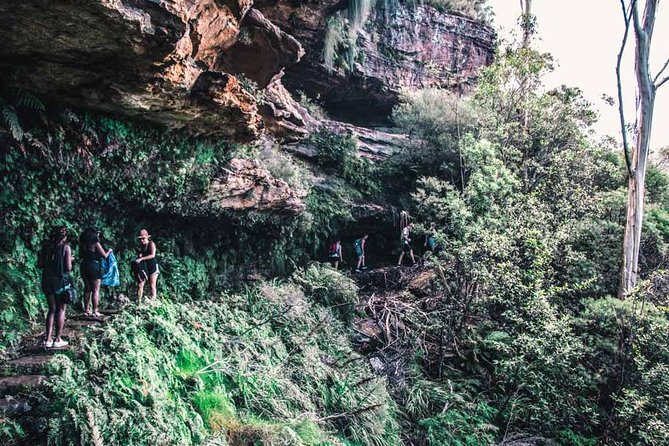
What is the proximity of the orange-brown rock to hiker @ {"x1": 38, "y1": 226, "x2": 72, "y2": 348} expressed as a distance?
3.96 meters

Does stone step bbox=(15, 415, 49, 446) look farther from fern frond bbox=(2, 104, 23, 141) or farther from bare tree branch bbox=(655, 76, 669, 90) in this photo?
bare tree branch bbox=(655, 76, 669, 90)

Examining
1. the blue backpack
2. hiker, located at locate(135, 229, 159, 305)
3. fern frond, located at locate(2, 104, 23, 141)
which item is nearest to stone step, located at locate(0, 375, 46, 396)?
the blue backpack

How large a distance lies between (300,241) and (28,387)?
9387mm

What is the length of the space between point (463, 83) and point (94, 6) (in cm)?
1853

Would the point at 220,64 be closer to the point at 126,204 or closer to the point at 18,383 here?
the point at 126,204

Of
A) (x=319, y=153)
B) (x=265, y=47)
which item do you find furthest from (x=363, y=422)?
(x=319, y=153)

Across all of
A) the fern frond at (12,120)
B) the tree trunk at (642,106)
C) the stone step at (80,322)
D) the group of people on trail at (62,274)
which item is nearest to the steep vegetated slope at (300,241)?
the fern frond at (12,120)

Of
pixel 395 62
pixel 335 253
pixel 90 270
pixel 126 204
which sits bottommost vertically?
pixel 335 253

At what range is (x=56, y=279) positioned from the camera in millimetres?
5457

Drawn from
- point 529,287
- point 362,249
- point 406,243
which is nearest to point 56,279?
point 529,287

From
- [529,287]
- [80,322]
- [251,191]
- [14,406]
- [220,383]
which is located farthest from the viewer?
[251,191]

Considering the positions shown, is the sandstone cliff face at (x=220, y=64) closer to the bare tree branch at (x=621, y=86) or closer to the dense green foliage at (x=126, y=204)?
the dense green foliage at (x=126, y=204)

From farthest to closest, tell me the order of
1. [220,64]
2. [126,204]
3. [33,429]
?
[220,64]
[126,204]
[33,429]

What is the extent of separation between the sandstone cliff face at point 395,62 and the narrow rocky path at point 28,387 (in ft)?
44.4
